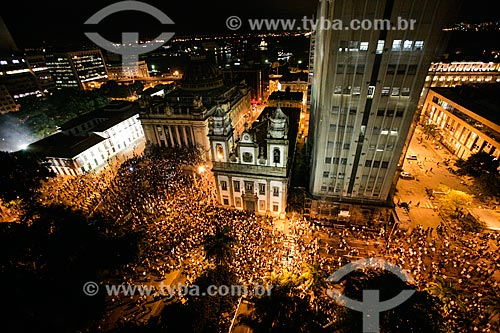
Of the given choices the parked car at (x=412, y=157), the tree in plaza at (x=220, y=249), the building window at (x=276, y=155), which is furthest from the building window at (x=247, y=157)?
the parked car at (x=412, y=157)

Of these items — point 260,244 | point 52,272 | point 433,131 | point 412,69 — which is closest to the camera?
point 52,272

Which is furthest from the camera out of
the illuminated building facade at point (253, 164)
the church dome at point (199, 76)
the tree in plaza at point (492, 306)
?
the church dome at point (199, 76)

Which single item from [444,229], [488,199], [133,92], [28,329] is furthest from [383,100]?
[133,92]

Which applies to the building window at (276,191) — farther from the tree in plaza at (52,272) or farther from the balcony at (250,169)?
the tree in plaza at (52,272)

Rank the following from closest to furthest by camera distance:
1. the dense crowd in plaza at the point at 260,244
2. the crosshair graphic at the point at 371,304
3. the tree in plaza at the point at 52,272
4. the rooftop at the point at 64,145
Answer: the tree in plaza at the point at 52,272 < the crosshair graphic at the point at 371,304 < the dense crowd in plaza at the point at 260,244 < the rooftop at the point at 64,145

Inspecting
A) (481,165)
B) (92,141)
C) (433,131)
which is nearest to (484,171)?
(481,165)

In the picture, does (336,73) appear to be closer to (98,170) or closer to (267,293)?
(267,293)

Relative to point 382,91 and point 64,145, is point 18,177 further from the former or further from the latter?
point 382,91
